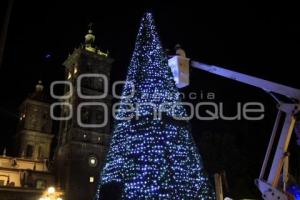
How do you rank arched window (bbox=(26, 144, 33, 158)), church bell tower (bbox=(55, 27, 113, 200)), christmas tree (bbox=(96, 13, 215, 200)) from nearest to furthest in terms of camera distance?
christmas tree (bbox=(96, 13, 215, 200))
church bell tower (bbox=(55, 27, 113, 200))
arched window (bbox=(26, 144, 33, 158))

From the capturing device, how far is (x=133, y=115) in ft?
52.3

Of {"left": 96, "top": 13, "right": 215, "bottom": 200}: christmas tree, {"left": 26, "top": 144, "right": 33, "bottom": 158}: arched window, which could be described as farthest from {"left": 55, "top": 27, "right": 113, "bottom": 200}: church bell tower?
{"left": 96, "top": 13, "right": 215, "bottom": 200}: christmas tree

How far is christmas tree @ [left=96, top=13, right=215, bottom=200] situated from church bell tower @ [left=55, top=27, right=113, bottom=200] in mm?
29808

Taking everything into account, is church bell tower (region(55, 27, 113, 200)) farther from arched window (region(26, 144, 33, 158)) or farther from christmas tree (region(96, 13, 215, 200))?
christmas tree (region(96, 13, 215, 200))

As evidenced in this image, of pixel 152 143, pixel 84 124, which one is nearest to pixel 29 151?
pixel 84 124

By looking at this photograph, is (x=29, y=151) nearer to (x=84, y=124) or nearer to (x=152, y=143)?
(x=84, y=124)

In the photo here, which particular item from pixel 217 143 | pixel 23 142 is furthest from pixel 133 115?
pixel 23 142

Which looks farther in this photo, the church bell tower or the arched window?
the arched window

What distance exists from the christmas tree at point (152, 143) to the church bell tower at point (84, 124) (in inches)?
1174

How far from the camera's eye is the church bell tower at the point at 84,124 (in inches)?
1775

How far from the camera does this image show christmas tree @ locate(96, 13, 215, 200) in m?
14.8

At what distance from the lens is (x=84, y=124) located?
155ft

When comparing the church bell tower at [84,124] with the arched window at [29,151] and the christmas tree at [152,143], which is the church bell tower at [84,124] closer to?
the arched window at [29,151]

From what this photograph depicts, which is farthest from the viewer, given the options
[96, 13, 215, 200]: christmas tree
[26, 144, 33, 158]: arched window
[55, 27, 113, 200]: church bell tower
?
[26, 144, 33, 158]: arched window
